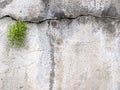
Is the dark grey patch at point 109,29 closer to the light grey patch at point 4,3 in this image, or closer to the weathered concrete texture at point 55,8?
the weathered concrete texture at point 55,8

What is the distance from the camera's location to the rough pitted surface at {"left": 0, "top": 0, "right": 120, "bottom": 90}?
9.50 feet

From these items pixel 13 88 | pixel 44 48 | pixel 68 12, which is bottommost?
pixel 13 88

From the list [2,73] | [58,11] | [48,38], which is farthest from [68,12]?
[2,73]

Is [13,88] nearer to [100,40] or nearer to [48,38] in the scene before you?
[48,38]

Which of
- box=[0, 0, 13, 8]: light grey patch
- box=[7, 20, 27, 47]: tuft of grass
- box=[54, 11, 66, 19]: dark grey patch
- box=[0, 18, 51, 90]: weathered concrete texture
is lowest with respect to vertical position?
box=[0, 18, 51, 90]: weathered concrete texture

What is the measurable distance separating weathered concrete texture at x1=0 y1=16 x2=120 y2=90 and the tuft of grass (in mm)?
41

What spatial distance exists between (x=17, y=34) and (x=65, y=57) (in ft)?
1.58

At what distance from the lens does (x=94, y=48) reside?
2.90 m

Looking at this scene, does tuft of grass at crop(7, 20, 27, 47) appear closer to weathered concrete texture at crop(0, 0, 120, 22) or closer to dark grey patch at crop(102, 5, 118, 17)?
weathered concrete texture at crop(0, 0, 120, 22)

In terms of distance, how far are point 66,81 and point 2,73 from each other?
1.95 ft

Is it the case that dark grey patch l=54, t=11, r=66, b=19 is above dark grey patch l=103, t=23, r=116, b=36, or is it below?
above

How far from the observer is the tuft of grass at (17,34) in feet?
9.57

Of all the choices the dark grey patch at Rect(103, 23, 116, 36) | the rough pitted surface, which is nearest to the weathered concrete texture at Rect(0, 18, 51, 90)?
the rough pitted surface

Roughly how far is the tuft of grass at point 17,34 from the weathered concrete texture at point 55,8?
0.07m
